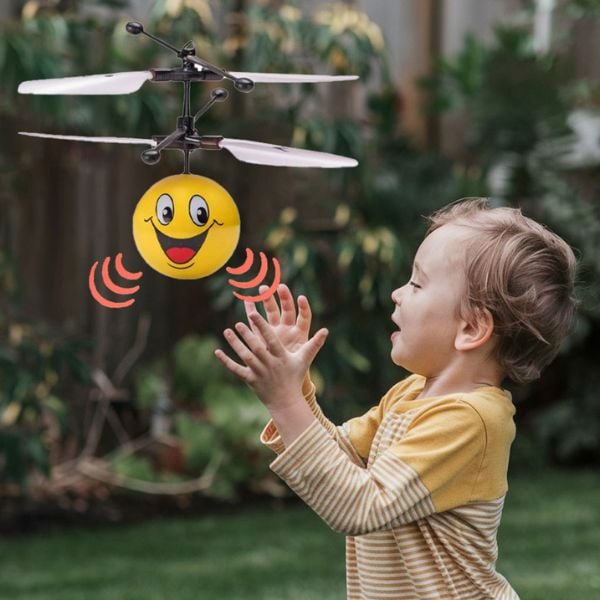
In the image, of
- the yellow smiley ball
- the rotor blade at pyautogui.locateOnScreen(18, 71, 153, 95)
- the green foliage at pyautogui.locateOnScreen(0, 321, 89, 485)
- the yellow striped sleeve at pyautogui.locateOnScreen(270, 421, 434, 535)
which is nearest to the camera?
the rotor blade at pyautogui.locateOnScreen(18, 71, 153, 95)

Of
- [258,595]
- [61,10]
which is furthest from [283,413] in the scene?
[61,10]

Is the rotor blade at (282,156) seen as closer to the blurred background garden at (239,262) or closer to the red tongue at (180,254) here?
the red tongue at (180,254)

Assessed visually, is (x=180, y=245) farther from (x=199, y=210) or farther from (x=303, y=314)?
(x=303, y=314)

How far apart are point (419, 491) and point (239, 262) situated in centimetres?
358

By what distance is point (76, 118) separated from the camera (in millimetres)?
5621

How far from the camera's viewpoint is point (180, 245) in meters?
1.70

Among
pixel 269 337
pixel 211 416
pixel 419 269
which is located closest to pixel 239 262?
pixel 211 416

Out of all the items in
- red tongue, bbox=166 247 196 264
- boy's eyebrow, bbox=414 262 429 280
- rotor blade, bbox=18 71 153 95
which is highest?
rotor blade, bbox=18 71 153 95

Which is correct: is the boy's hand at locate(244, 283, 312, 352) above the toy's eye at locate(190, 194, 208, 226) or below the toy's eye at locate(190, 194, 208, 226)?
below

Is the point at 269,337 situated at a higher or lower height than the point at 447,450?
higher

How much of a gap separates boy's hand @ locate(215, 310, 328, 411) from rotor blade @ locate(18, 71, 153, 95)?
1.23 feet

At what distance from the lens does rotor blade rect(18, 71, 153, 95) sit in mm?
1556

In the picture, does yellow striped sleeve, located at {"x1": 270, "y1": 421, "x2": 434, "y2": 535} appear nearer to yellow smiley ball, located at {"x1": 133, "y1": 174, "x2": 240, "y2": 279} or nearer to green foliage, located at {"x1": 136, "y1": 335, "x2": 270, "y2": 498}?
yellow smiley ball, located at {"x1": 133, "y1": 174, "x2": 240, "y2": 279}

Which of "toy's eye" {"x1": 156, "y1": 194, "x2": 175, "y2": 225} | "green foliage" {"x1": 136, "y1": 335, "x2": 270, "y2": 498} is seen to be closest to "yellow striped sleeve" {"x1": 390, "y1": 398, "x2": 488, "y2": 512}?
"toy's eye" {"x1": 156, "y1": 194, "x2": 175, "y2": 225}
